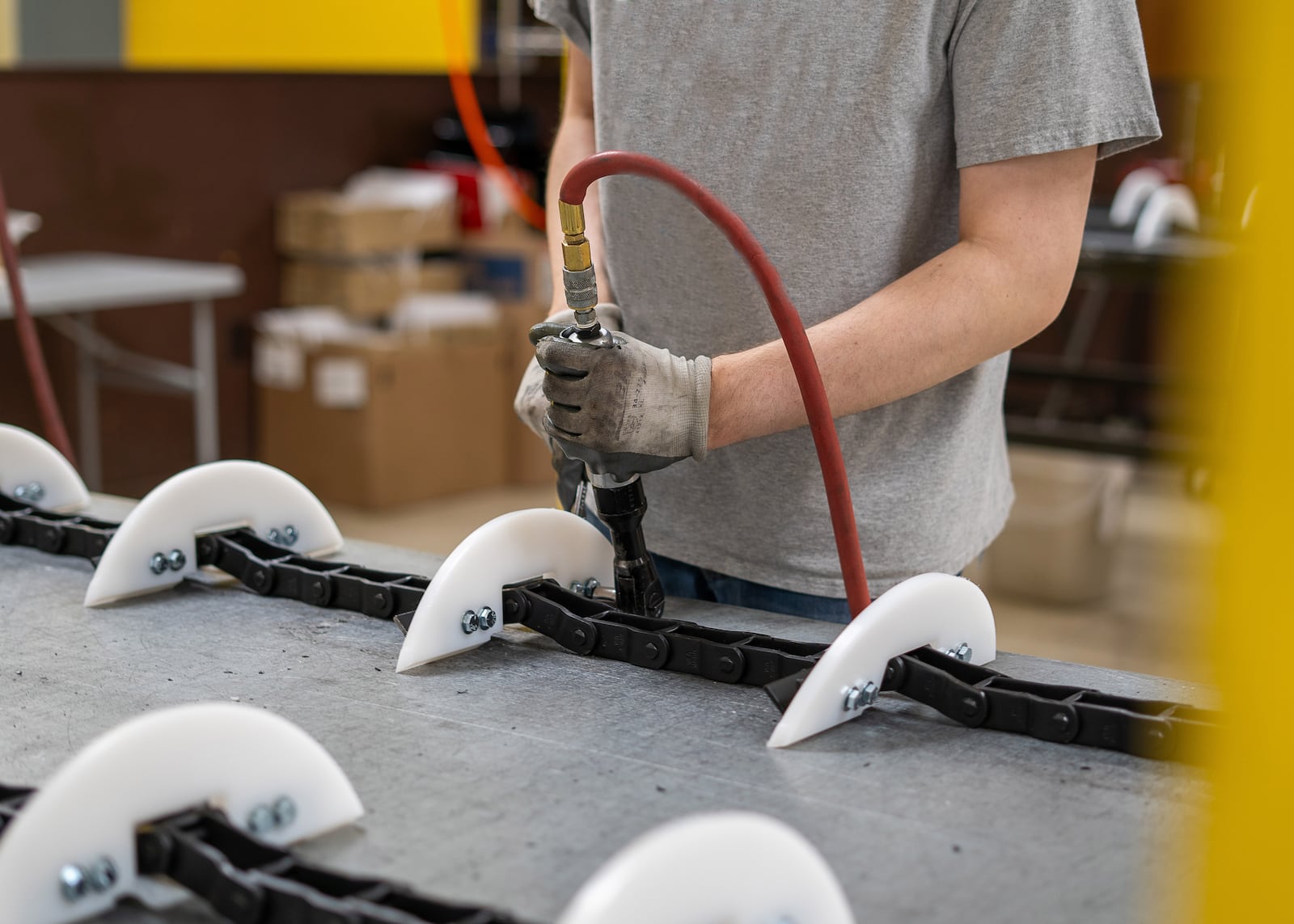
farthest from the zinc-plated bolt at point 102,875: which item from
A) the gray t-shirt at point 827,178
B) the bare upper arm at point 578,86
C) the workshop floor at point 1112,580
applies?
the workshop floor at point 1112,580

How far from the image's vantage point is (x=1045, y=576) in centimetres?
325

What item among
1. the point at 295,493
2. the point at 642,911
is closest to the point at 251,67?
the point at 295,493

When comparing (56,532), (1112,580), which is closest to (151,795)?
(56,532)

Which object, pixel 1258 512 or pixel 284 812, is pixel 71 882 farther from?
pixel 1258 512

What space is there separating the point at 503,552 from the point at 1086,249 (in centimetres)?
250

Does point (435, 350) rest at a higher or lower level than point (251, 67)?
lower

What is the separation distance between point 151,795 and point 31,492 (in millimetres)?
712

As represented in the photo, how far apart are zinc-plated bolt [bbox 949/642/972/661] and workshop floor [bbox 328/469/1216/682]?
1.56 meters

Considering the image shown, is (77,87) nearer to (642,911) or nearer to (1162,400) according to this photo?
(1162,400)

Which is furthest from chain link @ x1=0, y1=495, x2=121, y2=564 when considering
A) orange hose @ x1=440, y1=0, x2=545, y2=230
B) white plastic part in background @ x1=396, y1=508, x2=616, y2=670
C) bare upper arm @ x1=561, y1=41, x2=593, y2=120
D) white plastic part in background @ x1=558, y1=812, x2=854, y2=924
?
orange hose @ x1=440, y1=0, x2=545, y2=230

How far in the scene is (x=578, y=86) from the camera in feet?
4.28

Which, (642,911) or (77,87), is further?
(77,87)

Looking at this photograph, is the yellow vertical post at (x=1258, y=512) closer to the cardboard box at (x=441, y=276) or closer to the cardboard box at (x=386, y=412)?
the cardboard box at (x=386, y=412)

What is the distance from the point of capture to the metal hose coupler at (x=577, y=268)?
0.81m
